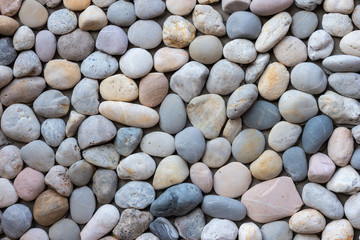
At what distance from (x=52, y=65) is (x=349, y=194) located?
0.57 m

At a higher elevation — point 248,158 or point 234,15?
point 234,15

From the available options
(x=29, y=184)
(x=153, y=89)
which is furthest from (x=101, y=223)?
(x=153, y=89)

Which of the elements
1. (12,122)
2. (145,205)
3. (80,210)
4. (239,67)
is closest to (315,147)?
(239,67)

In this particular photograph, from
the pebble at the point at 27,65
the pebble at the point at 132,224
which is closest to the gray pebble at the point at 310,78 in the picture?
the pebble at the point at 132,224

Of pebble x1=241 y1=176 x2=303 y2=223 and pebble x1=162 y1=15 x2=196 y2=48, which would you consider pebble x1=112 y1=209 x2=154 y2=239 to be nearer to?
pebble x1=241 y1=176 x2=303 y2=223

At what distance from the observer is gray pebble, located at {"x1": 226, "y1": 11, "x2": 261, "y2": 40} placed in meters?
0.79

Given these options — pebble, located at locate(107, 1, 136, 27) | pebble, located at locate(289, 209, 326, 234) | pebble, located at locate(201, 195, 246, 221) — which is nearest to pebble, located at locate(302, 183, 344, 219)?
pebble, located at locate(289, 209, 326, 234)

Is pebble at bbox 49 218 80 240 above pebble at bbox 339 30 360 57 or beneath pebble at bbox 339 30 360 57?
beneath

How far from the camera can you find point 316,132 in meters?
0.77

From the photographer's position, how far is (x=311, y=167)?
779 millimetres

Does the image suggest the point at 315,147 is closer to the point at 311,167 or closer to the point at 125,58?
the point at 311,167

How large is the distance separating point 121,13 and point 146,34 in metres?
0.06

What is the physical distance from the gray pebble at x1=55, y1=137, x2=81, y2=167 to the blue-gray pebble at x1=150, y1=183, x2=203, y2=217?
17cm

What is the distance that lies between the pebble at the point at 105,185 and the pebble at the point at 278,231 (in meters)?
0.28
